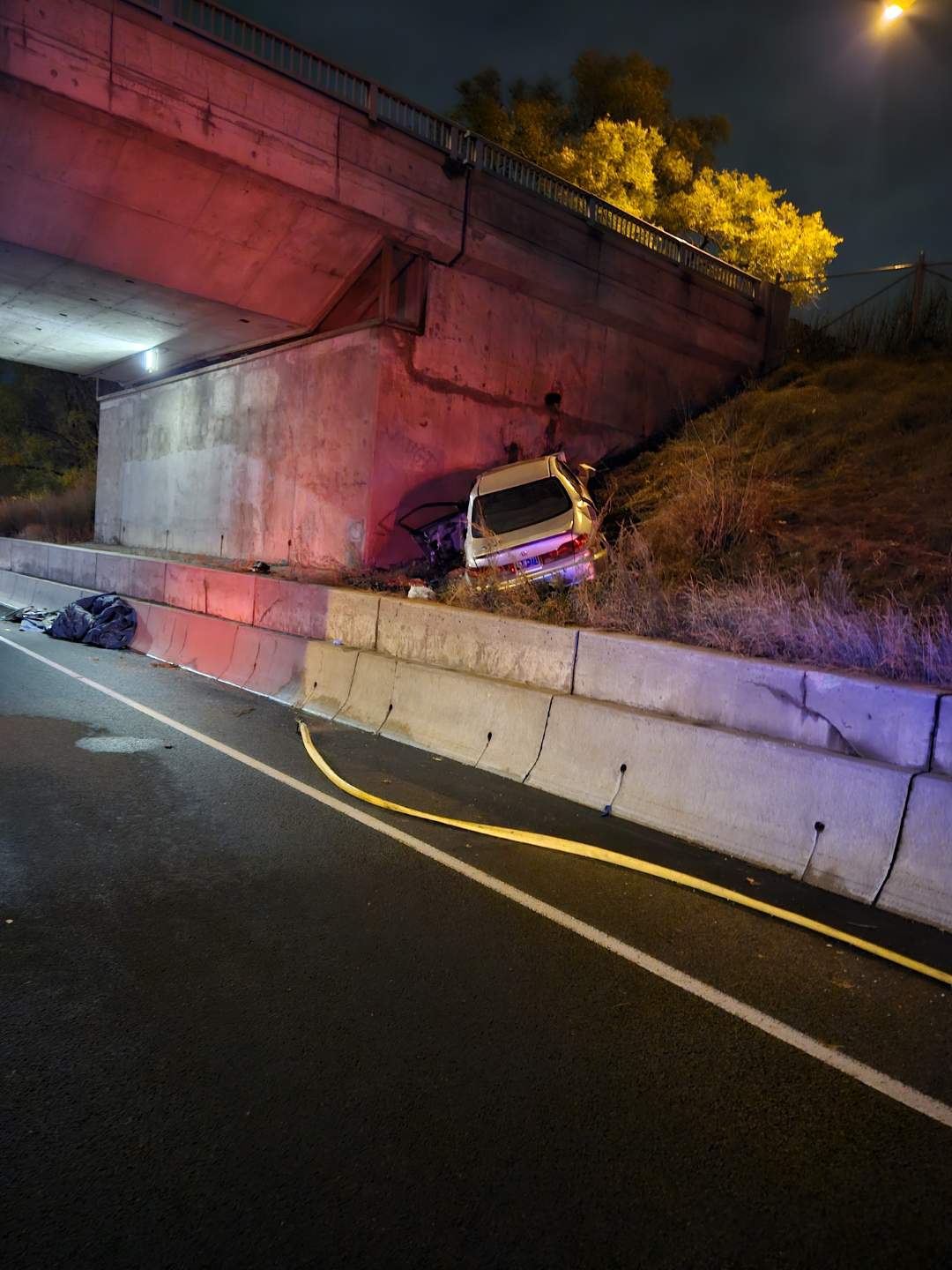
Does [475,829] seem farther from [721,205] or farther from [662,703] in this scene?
[721,205]

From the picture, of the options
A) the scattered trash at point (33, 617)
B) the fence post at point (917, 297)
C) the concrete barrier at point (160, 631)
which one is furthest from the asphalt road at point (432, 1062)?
the fence post at point (917, 297)

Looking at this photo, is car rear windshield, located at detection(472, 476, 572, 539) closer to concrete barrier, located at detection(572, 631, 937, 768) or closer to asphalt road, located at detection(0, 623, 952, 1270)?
concrete barrier, located at detection(572, 631, 937, 768)

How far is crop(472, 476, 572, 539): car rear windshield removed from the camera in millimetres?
12164

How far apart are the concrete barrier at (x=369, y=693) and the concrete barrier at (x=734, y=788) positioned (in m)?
2.30

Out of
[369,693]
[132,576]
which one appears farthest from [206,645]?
[132,576]

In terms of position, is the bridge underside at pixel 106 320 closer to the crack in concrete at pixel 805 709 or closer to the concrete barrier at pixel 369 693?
the concrete barrier at pixel 369 693

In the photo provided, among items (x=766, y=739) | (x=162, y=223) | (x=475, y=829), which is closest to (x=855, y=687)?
(x=766, y=739)

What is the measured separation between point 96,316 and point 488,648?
14.3 m

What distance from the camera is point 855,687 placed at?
541 centimetres

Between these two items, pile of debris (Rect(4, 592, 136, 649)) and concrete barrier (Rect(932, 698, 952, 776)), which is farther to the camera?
pile of debris (Rect(4, 592, 136, 649))

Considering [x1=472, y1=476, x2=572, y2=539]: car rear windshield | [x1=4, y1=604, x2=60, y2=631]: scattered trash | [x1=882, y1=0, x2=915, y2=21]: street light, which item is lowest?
[x1=4, y1=604, x2=60, y2=631]: scattered trash

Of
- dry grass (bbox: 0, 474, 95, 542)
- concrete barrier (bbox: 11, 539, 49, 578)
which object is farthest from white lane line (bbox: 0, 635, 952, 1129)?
dry grass (bbox: 0, 474, 95, 542)

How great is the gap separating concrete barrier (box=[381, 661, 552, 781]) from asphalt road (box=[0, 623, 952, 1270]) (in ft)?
5.68

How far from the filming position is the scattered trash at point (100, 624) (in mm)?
13758
